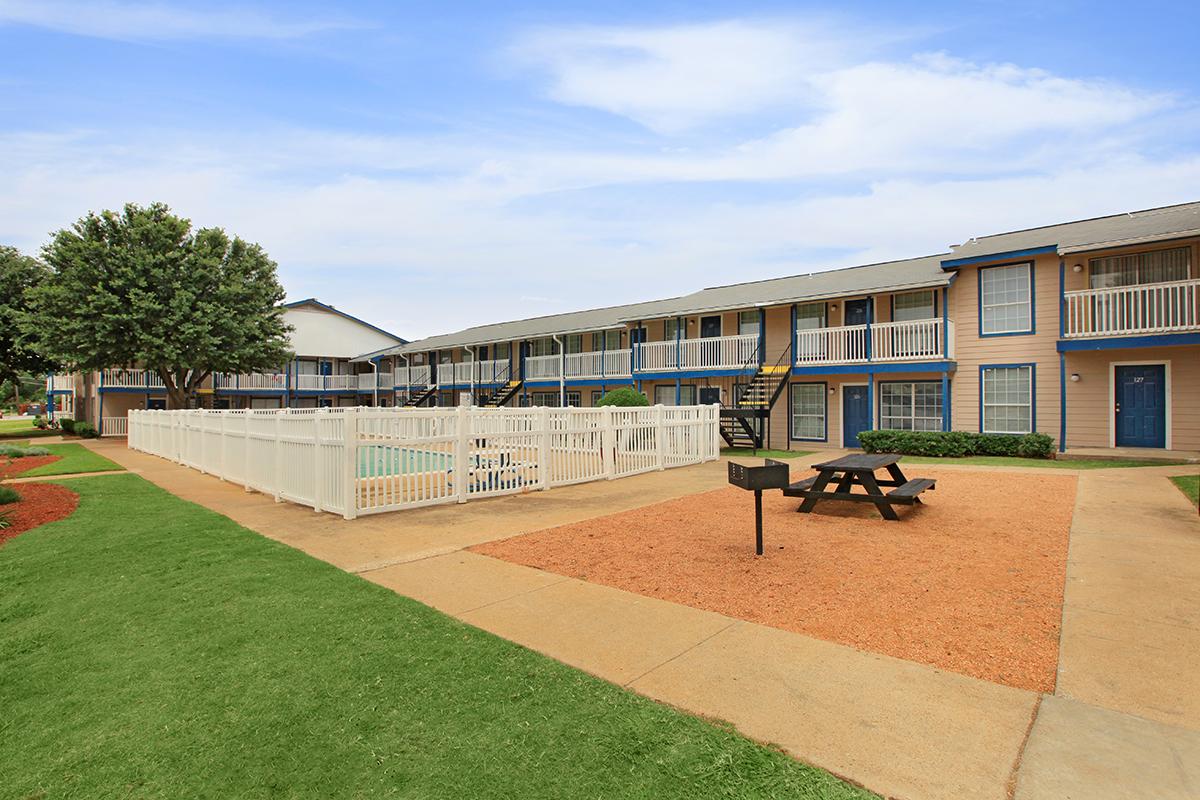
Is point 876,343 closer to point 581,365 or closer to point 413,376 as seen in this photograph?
point 581,365

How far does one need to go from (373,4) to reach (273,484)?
8.34 metres

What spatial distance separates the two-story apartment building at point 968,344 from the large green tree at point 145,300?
18.4 m

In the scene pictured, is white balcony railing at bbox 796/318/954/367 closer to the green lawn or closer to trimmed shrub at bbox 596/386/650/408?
trimmed shrub at bbox 596/386/650/408

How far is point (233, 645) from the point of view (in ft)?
13.4

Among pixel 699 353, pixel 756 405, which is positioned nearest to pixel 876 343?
pixel 756 405

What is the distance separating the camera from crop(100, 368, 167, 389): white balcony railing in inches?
1348

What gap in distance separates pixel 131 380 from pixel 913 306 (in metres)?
39.2

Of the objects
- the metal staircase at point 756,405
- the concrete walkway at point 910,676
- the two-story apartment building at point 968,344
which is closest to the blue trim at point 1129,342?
the two-story apartment building at point 968,344

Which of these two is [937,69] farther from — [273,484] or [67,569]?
[67,569]

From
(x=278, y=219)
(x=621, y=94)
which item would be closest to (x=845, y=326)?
(x=621, y=94)

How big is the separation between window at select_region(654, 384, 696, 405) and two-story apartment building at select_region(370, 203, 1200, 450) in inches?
3.9

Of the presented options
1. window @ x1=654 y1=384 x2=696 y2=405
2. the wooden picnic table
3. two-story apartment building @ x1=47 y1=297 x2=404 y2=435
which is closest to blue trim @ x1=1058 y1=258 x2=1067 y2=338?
the wooden picnic table

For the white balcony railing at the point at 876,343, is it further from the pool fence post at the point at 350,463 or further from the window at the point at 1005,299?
the pool fence post at the point at 350,463

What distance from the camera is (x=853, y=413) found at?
20766mm
